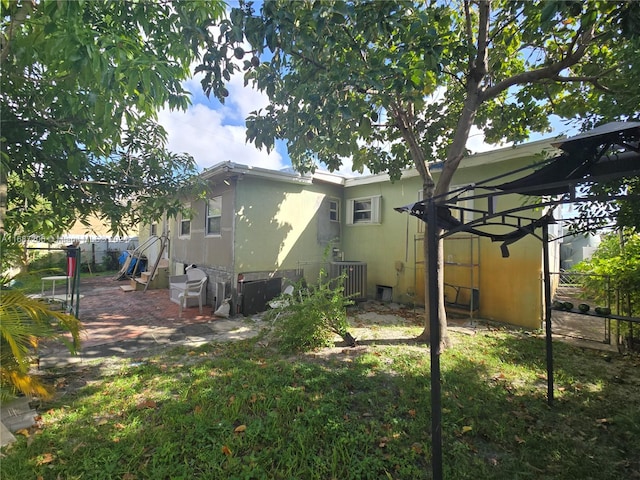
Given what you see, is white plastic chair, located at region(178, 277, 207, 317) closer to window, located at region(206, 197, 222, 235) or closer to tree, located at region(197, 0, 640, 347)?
window, located at region(206, 197, 222, 235)

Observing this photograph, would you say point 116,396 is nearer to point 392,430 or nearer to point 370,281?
point 392,430

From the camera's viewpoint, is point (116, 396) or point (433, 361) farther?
point (116, 396)

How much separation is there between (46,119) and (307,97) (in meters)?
3.12

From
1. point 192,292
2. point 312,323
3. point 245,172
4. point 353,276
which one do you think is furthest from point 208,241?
point 312,323

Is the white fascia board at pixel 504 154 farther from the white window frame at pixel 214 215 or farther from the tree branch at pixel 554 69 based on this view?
the white window frame at pixel 214 215

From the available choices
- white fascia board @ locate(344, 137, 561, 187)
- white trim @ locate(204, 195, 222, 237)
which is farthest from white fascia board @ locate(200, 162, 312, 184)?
white fascia board @ locate(344, 137, 561, 187)

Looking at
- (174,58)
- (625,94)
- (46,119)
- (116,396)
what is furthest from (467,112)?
(116,396)

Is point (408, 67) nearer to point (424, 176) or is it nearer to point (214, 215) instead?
point (424, 176)

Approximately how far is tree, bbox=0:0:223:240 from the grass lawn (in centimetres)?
248

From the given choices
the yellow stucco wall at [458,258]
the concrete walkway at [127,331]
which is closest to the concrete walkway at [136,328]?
the concrete walkway at [127,331]

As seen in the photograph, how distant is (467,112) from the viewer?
479 cm

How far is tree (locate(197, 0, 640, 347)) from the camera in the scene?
3.13 meters

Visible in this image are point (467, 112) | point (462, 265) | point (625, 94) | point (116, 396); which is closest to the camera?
point (116, 396)

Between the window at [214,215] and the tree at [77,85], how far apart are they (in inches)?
146
